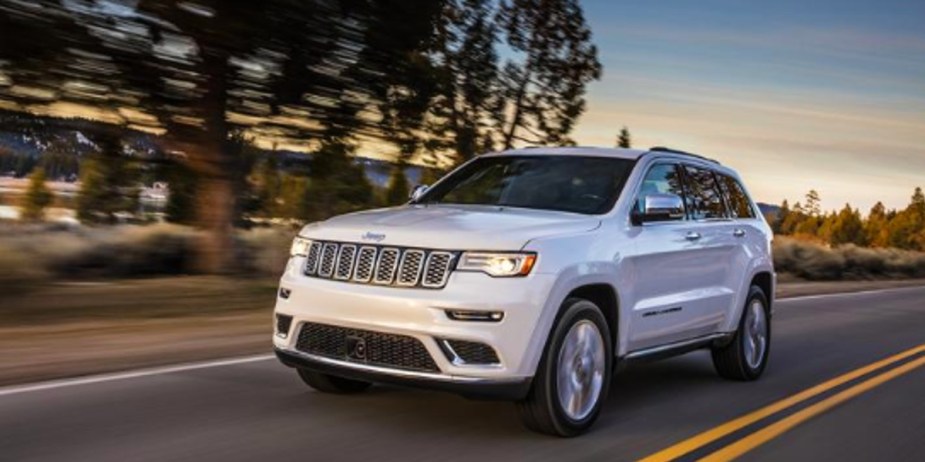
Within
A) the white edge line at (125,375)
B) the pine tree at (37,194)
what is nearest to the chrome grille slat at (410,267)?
the white edge line at (125,375)

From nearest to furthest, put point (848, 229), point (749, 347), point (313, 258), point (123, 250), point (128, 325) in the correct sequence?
point (313, 258) < point (749, 347) < point (128, 325) < point (123, 250) < point (848, 229)

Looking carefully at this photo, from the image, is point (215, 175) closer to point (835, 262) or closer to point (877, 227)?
point (835, 262)

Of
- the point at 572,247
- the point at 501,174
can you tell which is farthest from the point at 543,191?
the point at 572,247

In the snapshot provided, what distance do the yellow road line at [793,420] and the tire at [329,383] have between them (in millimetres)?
2547

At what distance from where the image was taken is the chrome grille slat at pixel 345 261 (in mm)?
6480

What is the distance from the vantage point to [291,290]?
6.71 m

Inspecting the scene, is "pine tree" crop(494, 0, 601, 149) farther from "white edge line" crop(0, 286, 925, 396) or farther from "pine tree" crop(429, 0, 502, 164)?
"white edge line" crop(0, 286, 925, 396)

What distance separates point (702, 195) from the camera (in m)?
8.80

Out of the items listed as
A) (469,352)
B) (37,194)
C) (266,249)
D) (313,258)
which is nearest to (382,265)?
(313,258)

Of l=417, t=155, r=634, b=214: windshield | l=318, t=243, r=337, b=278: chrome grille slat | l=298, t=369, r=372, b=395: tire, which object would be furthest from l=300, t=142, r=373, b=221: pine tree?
l=318, t=243, r=337, b=278: chrome grille slat

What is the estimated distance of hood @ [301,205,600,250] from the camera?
6.19m

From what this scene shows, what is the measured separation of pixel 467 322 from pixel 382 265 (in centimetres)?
66

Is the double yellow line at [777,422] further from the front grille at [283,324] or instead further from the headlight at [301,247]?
the headlight at [301,247]

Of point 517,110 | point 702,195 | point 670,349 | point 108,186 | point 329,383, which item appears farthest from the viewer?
point 517,110
